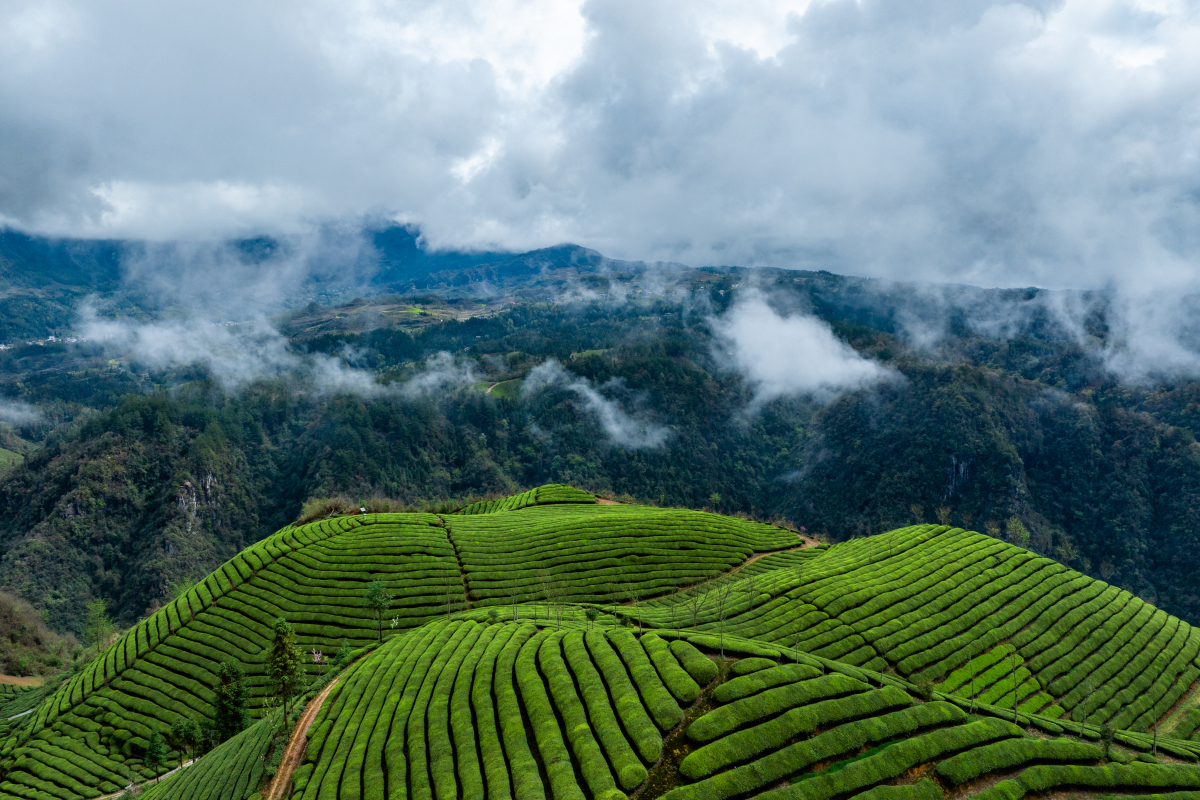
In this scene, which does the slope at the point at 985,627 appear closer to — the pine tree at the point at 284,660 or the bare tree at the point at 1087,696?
the bare tree at the point at 1087,696

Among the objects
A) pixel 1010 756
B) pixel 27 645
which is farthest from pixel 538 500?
pixel 1010 756

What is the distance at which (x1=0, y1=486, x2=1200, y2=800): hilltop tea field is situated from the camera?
3888 cm

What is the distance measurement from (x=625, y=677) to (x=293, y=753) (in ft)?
106

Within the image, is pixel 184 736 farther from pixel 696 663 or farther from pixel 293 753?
pixel 696 663

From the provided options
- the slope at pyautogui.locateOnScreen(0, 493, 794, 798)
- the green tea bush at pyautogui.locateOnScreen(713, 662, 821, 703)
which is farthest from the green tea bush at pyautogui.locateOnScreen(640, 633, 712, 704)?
the slope at pyautogui.locateOnScreen(0, 493, 794, 798)

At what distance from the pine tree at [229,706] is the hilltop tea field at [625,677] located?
2.22ft

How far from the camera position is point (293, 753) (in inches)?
2057

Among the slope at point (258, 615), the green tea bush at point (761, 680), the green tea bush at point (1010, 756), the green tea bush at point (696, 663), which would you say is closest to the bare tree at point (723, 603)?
the slope at point (258, 615)

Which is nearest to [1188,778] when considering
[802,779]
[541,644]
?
[802,779]

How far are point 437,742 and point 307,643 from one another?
56.8 m

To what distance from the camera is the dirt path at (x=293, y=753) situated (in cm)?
4778

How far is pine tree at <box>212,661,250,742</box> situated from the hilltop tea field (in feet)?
2.22

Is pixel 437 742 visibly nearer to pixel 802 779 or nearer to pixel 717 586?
pixel 802 779

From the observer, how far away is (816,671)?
44406 millimetres
